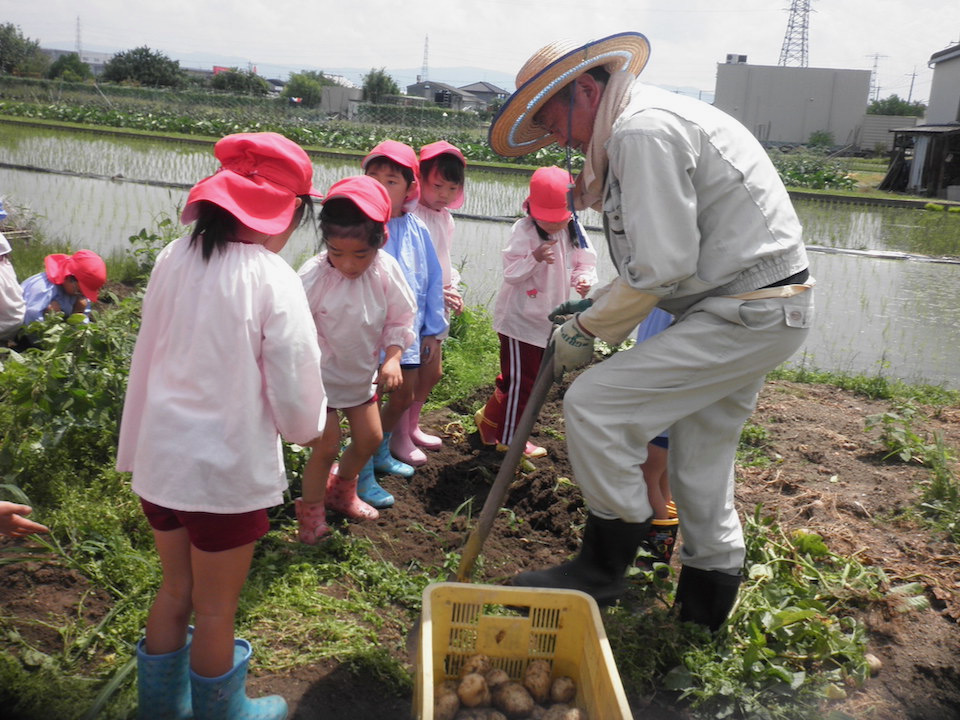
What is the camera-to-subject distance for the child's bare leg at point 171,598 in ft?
6.66

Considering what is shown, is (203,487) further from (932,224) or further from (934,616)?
(932,224)

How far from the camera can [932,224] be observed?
1273cm

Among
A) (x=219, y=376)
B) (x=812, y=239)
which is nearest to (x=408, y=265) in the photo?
(x=219, y=376)

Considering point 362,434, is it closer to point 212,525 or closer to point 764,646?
point 212,525

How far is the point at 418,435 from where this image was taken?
4.15 meters

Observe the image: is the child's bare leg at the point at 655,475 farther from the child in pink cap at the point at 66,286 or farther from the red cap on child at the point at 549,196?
the child in pink cap at the point at 66,286

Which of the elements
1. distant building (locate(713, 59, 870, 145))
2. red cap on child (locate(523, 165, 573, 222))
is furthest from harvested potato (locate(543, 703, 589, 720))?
distant building (locate(713, 59, 870, 145))

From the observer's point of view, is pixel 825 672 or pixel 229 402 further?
pixel 825 672

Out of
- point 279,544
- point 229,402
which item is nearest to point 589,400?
point 229,402

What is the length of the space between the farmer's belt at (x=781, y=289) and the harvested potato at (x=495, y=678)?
1.25m

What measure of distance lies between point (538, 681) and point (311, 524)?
45.1 inches

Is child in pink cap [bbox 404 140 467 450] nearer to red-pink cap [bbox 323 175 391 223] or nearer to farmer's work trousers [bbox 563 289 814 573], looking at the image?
red-pink cap [bbox 323 175 391 223]


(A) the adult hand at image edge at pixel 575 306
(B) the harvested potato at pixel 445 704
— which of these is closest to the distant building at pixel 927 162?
(A) the adult hand at image edge at pixel 575 306

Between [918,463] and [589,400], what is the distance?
2.60m
